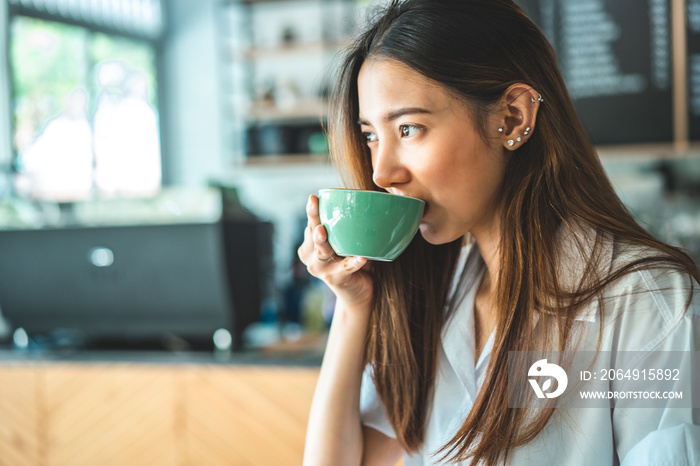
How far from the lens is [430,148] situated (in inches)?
34.3

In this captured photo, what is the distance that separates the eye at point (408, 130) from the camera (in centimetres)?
88

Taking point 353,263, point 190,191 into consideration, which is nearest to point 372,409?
point 353,263

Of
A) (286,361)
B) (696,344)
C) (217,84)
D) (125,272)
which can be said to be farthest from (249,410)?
(217,84)

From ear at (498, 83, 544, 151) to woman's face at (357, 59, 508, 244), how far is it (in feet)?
0.05

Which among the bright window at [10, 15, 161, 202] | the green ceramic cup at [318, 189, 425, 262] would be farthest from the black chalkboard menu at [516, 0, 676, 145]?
the green ceramic cup at [318, 189, 425, 262]

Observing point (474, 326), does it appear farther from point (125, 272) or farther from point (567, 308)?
point (125, 272)

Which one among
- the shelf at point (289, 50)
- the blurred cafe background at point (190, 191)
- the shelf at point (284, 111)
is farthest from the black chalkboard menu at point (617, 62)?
the shelf at point (284, 111)

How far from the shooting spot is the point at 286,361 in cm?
164

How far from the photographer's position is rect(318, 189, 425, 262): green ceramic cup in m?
0.84

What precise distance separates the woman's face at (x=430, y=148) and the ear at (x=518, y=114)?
0.05 feet

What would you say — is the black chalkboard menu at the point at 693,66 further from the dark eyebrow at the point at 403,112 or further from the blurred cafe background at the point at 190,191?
the dark eyebrow at the point at 403,112

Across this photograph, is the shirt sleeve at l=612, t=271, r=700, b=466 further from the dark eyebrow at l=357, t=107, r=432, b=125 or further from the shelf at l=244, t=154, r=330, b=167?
the shelf at l=244, t=154, r=330, b=167

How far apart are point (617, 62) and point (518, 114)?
2.90 metres

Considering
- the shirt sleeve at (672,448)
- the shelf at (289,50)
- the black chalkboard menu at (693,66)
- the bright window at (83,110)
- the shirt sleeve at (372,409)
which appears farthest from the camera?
the shelf at (289,50)
